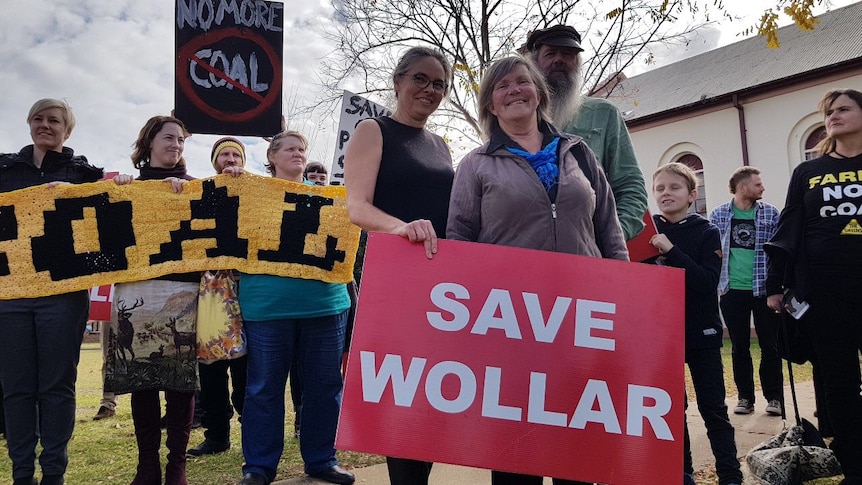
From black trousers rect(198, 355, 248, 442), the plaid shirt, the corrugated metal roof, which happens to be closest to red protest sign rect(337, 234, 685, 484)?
black trousers rect(198, 355, 248, 442)

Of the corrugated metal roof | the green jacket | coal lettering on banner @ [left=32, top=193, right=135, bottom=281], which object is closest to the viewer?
the green jacket

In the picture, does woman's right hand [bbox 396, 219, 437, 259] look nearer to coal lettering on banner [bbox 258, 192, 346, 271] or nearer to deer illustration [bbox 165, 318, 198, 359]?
coal lettering on banner [bbox 258, 192, 346, 271]

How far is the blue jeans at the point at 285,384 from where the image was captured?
307cm

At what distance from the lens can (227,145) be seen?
162 inches

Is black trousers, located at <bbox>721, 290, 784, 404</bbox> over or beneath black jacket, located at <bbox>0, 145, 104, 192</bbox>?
beneath

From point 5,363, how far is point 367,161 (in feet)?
7.46

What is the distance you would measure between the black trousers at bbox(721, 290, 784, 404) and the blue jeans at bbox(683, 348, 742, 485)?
248 centimetres

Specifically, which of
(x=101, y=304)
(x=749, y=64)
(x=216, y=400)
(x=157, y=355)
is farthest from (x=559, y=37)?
(x=749, y=64)

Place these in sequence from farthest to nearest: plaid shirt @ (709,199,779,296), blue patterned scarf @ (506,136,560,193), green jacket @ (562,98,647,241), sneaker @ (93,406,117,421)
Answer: sneaker @ (93,406,117,421), plaid shirt @ (709,199,779,296), green jacket @ (562,98,647,241), blue patterned scarf @ (506,136,560,193)

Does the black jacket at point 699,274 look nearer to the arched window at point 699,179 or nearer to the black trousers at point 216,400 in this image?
the black trousers at point 216,400

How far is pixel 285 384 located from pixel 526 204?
1816 mm

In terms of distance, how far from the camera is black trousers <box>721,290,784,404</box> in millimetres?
5427

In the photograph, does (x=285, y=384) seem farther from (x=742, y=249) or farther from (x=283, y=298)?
(x=742, y=249)

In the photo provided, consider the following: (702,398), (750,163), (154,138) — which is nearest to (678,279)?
(702,398)
